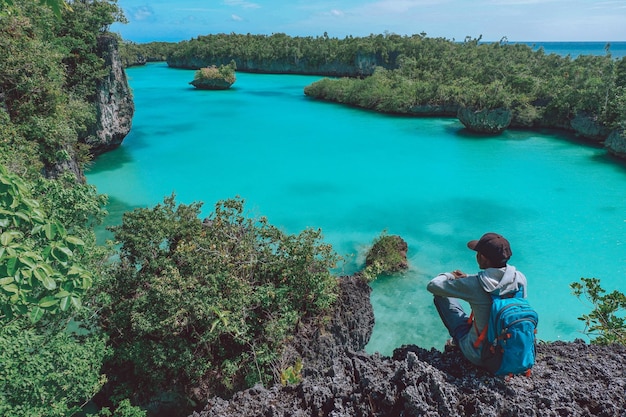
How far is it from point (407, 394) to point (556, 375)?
1347mm

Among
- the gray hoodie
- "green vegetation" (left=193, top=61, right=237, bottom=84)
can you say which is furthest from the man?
"green vegetation" (left=193, top=61, right=237, bottom=84)

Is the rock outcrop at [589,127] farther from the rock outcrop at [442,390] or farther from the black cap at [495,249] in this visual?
the black cap at [495,249]

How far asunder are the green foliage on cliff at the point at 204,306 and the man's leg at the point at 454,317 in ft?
8.25

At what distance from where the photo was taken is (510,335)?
9.24ft

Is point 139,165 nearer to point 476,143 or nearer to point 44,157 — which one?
point 44,157

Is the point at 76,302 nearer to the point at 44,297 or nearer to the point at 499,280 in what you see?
the point at 44,297

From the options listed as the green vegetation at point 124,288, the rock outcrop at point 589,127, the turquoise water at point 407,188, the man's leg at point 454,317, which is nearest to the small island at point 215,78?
the turquoise water at point 407,188

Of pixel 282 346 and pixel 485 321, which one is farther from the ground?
pixel 485 321

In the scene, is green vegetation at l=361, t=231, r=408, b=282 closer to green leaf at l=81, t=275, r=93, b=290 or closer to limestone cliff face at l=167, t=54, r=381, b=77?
green leaf at l=81, t=275, r=93, b=290

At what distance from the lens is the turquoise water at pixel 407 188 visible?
10.3 metres

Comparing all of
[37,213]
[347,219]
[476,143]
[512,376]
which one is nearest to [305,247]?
[512,376]

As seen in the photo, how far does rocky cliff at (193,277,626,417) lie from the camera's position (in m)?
2.81

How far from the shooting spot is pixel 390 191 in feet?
55.3

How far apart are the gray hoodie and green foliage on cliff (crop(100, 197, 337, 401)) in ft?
9.34
